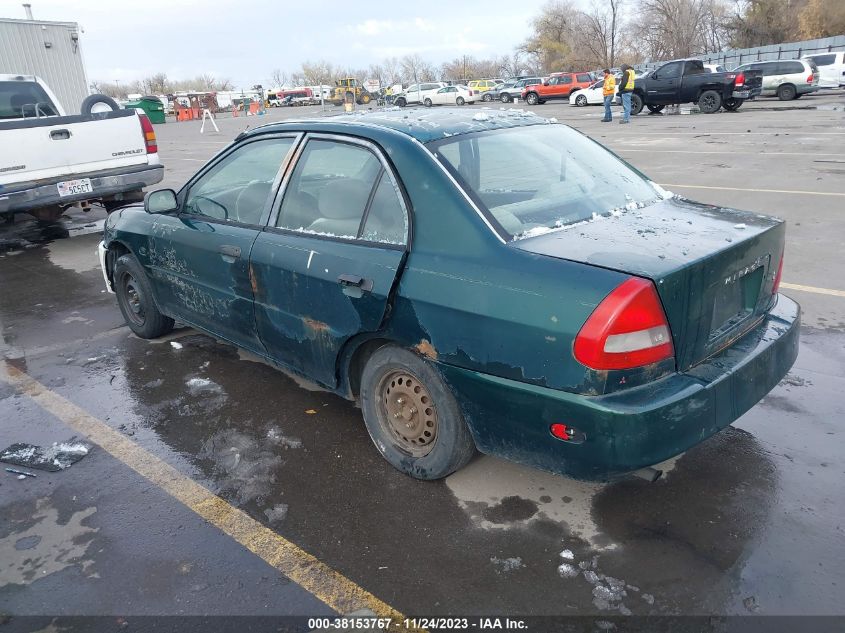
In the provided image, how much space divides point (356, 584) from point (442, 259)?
1343 mm

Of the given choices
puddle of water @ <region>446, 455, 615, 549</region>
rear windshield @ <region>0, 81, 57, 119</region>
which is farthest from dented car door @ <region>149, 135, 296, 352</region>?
rear windshield @ <region>0, 81, 57, 119</region>

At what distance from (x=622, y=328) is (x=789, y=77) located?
2979cm

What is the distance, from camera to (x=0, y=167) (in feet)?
25.1

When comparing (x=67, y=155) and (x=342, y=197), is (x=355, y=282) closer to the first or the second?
(x=342, y=197)

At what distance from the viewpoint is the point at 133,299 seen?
5238mm

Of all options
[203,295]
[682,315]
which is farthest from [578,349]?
[203,295]

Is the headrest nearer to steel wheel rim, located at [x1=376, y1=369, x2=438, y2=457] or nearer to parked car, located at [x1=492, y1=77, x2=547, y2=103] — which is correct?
steel wheel rim, located at [x1=376, y1=369, x2=438, y2=457]

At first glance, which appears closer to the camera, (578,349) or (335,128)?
(578,349)

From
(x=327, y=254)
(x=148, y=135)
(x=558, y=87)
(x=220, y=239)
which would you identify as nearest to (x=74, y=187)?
(x=148, y=135)

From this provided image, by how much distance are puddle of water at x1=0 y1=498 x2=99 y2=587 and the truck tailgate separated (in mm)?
6041

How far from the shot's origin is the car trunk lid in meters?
2.52

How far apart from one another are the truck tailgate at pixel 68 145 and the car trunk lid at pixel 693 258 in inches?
286

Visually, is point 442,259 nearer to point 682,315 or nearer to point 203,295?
point 682,315

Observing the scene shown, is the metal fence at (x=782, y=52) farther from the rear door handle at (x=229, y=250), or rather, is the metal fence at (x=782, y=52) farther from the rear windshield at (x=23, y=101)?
the rear door handle at (x=229, y=250)
